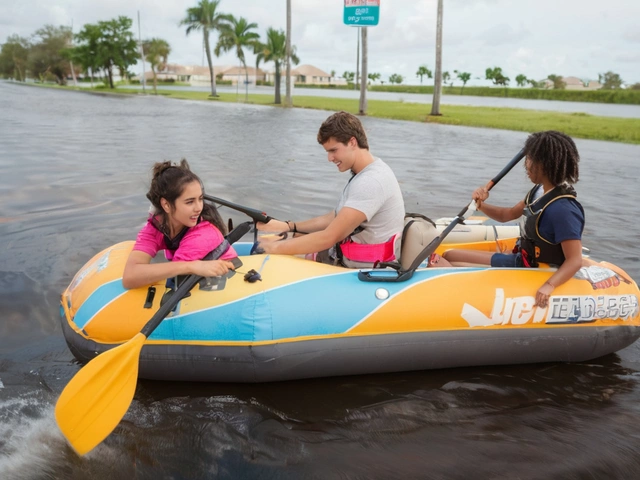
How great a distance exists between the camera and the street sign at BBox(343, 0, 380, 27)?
21031 mm

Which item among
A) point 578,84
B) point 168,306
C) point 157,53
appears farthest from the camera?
point 578,84

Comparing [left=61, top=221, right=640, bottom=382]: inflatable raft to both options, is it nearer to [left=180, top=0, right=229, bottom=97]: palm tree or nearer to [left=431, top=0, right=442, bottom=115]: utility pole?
[left=431, top=0, right=442, bottom=115]: utility pole

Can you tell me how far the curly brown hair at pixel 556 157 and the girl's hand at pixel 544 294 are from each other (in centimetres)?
65

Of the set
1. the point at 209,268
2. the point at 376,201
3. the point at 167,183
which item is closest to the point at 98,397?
the point at 209,268

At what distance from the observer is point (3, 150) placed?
1199 cm

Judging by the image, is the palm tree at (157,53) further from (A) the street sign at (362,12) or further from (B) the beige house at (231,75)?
(A) the street sign at (362,12)

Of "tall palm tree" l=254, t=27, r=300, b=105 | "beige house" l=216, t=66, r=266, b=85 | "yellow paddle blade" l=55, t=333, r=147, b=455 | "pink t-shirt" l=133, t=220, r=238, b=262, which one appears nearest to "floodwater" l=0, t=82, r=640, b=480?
"yellow paddle blade" l=55, t=333, r=147, b=455

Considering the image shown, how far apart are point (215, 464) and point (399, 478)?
0.94m

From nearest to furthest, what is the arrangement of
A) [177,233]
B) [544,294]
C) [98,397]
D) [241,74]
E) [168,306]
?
[98,397] → [168,306] → [177,233] → [544,294] → [241,74]

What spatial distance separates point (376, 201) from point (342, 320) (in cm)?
78

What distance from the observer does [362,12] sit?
21203 mm

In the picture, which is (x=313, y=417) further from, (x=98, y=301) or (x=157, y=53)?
(x=157, y=53)

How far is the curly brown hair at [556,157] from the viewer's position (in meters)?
3.59

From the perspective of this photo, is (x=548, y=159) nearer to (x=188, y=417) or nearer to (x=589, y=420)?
(x=589, y=420)
